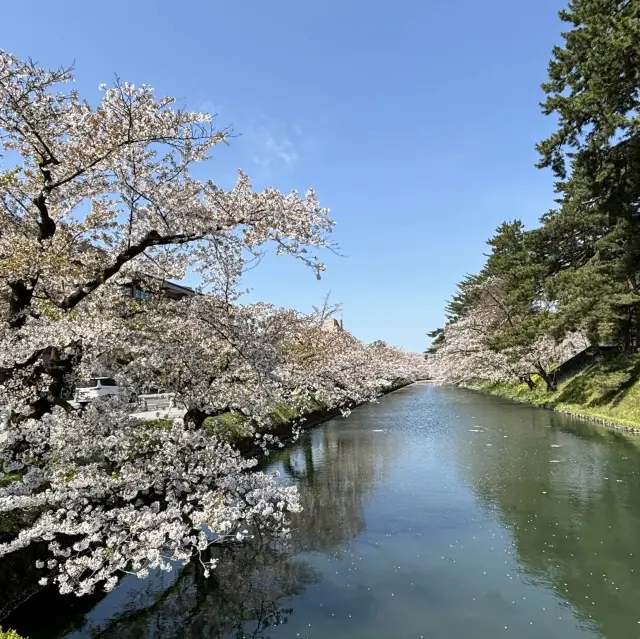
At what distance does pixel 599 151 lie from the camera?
48.3ft

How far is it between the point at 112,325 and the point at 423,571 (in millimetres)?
6908

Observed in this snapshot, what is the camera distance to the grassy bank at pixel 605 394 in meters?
22.8

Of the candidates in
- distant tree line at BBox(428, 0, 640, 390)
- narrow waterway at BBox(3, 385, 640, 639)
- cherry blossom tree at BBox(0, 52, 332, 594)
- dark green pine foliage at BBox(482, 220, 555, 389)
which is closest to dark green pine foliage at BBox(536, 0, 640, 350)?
distant tree line at BBox(428, 0, 640, 390)

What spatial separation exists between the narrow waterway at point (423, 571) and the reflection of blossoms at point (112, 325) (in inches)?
32.7

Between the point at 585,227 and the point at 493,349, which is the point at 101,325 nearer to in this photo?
the point at 585,227

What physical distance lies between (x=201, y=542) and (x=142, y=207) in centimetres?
528

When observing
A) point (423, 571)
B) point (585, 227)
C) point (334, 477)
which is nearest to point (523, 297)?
point (585, 227)

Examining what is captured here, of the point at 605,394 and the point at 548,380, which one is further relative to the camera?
the point at 548,380

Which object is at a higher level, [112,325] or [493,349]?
[493,349]

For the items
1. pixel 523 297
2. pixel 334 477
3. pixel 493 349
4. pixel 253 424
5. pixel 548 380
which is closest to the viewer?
pixel 334 477

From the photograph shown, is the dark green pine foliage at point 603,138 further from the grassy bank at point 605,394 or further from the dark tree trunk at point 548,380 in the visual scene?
the dark tree trunk at point 548,380

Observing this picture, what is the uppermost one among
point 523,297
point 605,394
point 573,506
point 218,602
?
point 523,297

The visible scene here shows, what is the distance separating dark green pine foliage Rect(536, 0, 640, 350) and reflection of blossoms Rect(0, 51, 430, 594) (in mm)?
10710

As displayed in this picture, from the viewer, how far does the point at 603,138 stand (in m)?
13.9
